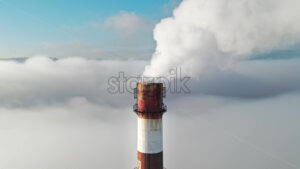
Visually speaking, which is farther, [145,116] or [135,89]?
[135,89]

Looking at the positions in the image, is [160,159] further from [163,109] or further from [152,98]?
[152,98]

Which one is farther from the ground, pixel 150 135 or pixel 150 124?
pixel 150 124

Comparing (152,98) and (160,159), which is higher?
(152,98)

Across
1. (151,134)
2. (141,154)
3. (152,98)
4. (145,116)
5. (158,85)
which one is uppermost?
(158,85)

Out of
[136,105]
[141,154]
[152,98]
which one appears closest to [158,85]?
[152,98]
